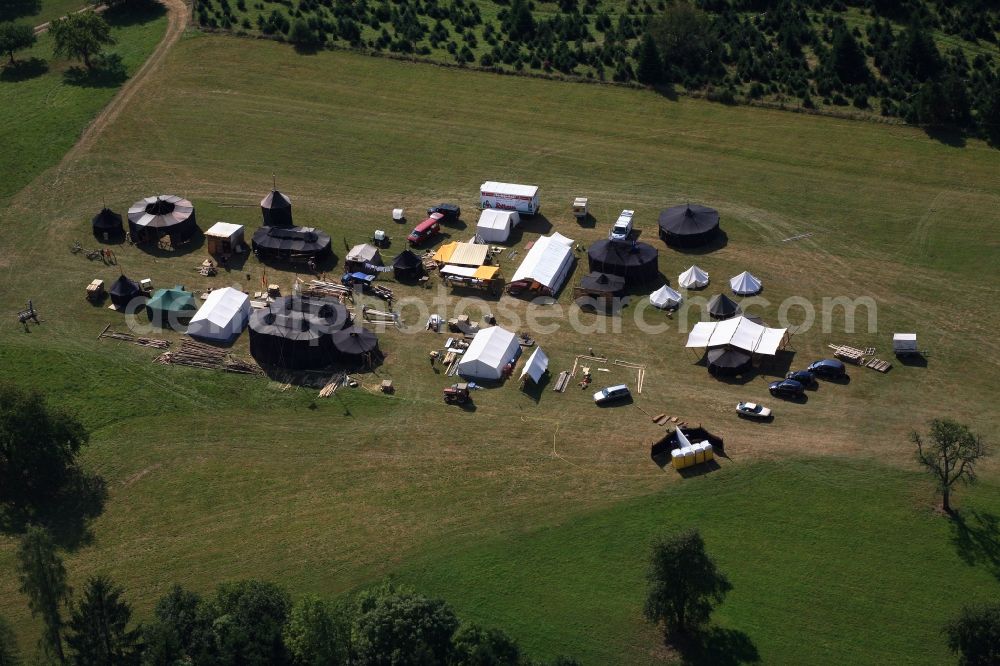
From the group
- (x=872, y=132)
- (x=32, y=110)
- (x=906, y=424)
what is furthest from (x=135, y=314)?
(x=872, y=132)

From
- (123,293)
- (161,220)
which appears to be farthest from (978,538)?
(161,220)

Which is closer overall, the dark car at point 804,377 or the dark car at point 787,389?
the dark car at point 787,389

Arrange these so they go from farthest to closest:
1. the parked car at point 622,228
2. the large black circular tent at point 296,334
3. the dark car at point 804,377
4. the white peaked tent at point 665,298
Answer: the parked car at point 622,228 → the white peaked tent at point 665,298 → the large black circular tent at point 296,334 → the dark car at point 804,377

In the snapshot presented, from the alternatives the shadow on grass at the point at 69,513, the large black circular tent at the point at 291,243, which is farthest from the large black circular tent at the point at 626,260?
the shadow on grass at the point at 69,513

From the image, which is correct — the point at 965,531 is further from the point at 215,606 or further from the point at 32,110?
the point at 32,110

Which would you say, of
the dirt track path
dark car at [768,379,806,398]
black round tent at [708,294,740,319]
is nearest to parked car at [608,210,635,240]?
black round tent at [708,294,740,319]

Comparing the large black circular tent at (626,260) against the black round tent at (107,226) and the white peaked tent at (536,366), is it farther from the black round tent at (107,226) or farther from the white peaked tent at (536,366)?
the black round tent at (107,226)
